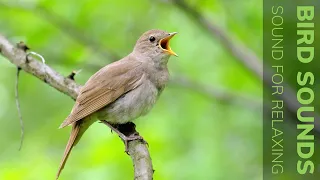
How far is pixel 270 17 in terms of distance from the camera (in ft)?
25.4

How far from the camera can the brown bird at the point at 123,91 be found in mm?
5875

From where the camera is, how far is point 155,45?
21.2 ft

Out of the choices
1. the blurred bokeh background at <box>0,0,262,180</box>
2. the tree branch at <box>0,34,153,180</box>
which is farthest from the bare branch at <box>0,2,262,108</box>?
the tree branch at <box>0,34,153,180</box>

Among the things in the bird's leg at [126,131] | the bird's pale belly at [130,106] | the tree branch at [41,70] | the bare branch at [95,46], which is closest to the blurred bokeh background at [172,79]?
the bare branch at [95,46]

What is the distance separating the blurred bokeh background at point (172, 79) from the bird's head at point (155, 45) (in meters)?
0.83

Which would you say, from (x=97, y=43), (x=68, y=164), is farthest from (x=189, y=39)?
(x=68, y=164)

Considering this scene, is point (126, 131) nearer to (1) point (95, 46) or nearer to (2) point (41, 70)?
(2) point (41, 70)

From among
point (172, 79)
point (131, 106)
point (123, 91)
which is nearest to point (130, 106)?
point (131, 106)

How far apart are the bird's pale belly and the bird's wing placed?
0.06 meters

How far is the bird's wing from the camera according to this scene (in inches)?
229

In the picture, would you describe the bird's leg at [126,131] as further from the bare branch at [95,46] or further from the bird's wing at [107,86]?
the bare branch at [95,46]

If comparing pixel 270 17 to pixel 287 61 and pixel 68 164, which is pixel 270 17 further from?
pixel 68 164

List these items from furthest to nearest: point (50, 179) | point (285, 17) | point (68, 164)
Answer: point (285, 17) < point (68, 164) < point (50, 179)

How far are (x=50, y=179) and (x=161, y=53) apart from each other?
4.96 feet
